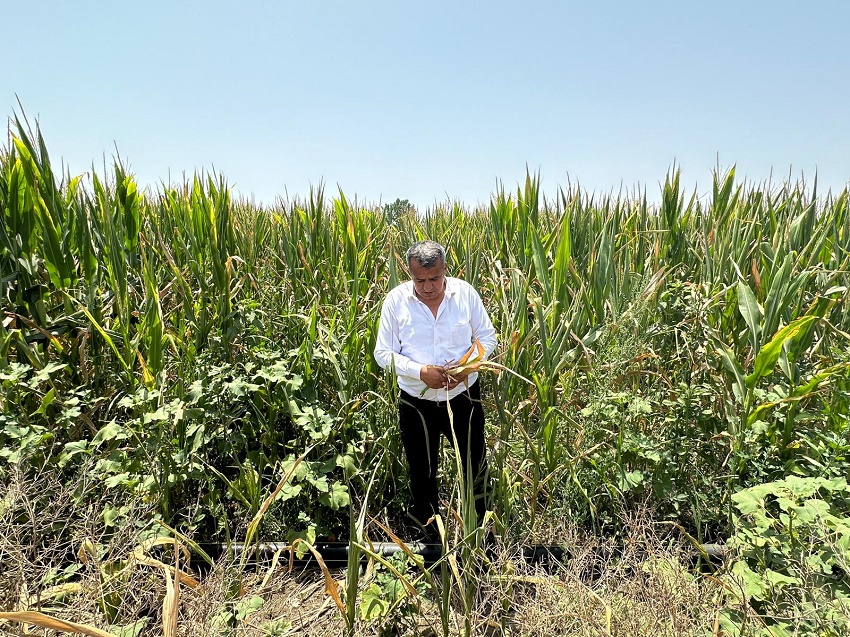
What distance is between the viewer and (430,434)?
6.70ft

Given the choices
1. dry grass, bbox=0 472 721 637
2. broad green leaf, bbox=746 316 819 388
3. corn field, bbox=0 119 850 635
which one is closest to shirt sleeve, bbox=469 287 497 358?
corn field, bbox=0 119 850 635

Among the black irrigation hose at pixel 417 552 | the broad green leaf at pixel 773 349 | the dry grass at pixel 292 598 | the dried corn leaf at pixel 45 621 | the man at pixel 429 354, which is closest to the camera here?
the dried corn leaf at pixel 45 621

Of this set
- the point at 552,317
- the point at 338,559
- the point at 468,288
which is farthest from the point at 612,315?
the point at 338,559

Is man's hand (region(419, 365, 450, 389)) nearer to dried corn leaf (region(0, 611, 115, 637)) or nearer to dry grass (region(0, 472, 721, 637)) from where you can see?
dry grass (region(0, 472, 721, 637))

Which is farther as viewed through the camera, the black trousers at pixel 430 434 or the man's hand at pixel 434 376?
the black trousers at pixel 430 434

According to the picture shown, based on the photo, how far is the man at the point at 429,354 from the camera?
1.96 m

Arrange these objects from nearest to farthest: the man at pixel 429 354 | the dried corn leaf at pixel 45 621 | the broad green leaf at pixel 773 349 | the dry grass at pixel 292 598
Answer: the dried corn leaf at pixel 45 621 < the dry grass at pixel 292 598 < the broad green leaf at pixel 773 349 < the man at pixel 429 354

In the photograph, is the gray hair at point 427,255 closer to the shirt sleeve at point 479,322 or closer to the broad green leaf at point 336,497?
the shirt sleeve at point 479,322

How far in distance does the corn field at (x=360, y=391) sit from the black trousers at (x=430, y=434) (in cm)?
10

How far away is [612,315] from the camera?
2217mm

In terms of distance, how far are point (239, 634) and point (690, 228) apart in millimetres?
3187

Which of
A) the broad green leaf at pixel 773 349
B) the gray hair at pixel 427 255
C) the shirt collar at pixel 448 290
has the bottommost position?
the broad green leaf at pixel 773 349

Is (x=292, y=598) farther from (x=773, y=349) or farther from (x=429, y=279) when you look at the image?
(x=773, y=349)

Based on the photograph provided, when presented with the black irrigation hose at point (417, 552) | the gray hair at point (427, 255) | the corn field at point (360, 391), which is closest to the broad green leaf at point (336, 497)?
the corn field at point (360, 391)
